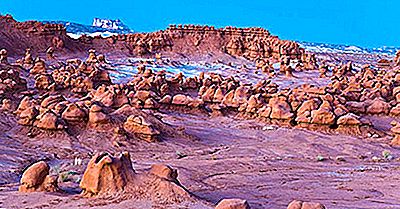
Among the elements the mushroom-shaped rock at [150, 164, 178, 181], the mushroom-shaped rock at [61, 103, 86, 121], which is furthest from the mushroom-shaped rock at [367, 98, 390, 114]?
the mushroom-shaped rock at [150, 164, 178, 181]

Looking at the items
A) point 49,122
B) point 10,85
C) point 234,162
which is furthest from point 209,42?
point 234,162

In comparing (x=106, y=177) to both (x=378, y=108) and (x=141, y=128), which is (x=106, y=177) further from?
(x=378, y=108)

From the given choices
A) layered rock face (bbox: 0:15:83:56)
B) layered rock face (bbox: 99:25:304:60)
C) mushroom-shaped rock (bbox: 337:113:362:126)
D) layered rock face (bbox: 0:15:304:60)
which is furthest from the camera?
layered rock face (bbox: 99:25:304:60)

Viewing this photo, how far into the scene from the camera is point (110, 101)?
57.0 feet

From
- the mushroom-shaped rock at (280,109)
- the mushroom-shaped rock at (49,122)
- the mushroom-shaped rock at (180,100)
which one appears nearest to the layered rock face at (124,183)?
the mushroom-shaped rock at (49,122)

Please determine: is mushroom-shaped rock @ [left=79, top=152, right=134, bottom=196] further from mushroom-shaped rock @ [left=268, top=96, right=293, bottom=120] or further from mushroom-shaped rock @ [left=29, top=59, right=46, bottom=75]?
mushroom-shaped rock @ [left=29, top=59, right=46, bottom=75]

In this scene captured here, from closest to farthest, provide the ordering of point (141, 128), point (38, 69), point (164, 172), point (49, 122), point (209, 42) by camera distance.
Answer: point (164, 172), point (49, 122), point (141, 128), point (38, 69), point (209, 42)

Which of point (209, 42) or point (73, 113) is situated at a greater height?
point (209, 42)

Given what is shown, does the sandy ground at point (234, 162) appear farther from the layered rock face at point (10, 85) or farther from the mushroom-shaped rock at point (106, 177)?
the layered rock face at point (10, 85)

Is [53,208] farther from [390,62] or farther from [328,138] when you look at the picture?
[390,62]

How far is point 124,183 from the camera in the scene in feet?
22.9

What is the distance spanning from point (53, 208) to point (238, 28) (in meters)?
44.5

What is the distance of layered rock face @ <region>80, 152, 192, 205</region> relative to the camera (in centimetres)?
677

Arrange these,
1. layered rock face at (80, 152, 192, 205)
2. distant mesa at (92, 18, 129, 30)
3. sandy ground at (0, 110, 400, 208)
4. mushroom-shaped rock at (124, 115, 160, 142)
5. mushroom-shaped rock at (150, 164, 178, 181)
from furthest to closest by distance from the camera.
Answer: distant mesa at (92, 18, 129, 30) < mushroom-shaped rock at (124, 115, 160, 142) < sandy ground at (0, 110, 400, 208) < mushroom-shaped rock at (150, 164, 178, 181) < layered rock face at (80, 152, 192, 205)
